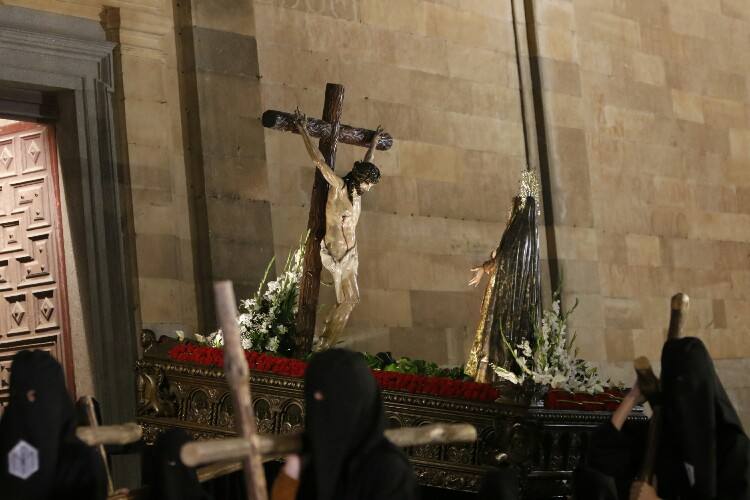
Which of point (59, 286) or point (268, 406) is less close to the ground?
point (59, 286)

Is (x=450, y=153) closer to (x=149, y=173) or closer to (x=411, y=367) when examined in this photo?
(x=149, y=173)

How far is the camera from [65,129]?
10570mm

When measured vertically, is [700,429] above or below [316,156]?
below

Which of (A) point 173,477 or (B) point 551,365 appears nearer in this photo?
(A) point 173,477

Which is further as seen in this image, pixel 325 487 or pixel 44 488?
pixel 44 488

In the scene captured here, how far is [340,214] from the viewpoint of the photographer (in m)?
9.77

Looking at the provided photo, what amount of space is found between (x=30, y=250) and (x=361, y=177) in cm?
300

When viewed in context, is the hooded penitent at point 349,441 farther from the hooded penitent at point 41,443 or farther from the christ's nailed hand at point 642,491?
the christ's nailed hand at point 642,491

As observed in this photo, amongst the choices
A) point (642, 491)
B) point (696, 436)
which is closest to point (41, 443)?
point (642, 491)

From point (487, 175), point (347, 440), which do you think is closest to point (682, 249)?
point (487, 175)

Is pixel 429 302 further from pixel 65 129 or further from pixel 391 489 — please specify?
pixel 391 489

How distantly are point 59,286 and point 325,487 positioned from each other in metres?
6.75

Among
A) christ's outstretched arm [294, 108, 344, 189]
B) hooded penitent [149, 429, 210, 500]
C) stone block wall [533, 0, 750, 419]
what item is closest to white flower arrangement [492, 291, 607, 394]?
christ's outstretched arm [294, 108, 344, 189]

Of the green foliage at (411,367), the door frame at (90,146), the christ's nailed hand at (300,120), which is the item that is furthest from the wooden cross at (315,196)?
the door frame at (90,146)
